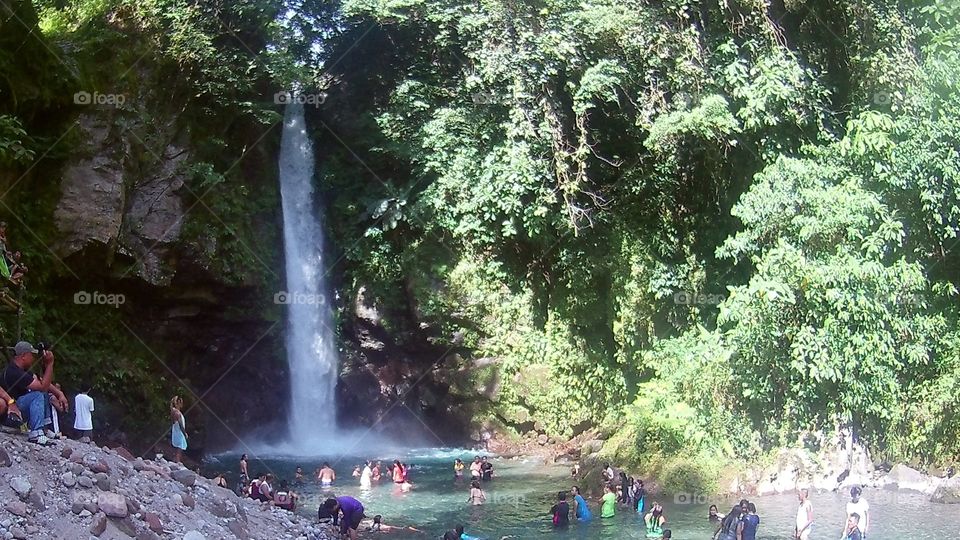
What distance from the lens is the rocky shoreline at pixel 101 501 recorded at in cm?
779

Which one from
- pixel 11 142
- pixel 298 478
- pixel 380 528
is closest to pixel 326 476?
pixel 298 478

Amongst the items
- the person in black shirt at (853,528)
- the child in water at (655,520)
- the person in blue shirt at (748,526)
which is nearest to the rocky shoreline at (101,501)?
the child in water at (655,520)

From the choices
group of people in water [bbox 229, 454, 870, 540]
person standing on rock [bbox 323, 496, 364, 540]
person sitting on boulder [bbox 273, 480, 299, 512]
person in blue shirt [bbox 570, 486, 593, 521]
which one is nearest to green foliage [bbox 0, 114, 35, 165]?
group of people in water [bbox 229, 454, 870, 540]

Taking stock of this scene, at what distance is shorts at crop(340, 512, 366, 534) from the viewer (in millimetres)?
13445

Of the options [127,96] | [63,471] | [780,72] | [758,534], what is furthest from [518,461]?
[63,471]

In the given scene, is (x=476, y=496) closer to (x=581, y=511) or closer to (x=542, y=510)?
(x=542, y=510)

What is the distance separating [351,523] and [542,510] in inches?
153

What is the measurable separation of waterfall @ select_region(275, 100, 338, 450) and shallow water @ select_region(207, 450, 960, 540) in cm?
376

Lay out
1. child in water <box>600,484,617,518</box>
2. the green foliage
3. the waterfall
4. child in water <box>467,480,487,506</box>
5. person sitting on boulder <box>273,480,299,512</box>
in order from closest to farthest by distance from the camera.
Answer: person sitting on boulder <box>273,480,299,512</box>
child in water <box>600,484,617,518</box>
the green foliage
child in water <box>467,480,487,506</box>
the waterfall

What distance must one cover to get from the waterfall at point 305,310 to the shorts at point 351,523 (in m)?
9.82

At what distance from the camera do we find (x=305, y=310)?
23594 millimetres

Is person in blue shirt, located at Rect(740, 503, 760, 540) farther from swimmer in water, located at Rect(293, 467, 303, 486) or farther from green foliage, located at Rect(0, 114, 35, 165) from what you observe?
green foliage, located at Rect(0, 114, 35, 165)

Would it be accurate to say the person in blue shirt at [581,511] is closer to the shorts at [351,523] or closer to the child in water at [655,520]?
the child in water at [655,520]

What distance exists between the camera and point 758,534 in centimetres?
1332
